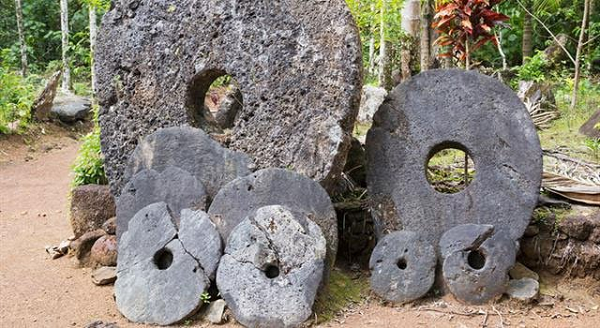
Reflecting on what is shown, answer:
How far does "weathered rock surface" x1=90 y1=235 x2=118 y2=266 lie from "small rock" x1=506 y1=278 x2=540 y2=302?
2.99 metres

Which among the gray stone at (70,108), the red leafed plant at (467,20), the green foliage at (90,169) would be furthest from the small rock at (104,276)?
the gray stone at (70,108)

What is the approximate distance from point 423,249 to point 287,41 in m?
1.73

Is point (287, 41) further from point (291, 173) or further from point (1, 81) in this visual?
point (1, 81)

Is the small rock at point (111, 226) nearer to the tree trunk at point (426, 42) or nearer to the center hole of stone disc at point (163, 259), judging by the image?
the center hole of stone disc at point (163, 259)

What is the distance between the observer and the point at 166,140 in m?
4.72

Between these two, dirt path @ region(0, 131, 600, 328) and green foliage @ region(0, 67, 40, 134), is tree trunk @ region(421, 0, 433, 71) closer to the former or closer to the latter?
dirt path @ region(0, 131, 600, 328)

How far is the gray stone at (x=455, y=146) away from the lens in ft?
13.6

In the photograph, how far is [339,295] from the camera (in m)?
4.25

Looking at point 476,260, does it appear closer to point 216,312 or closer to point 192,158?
point 216,312

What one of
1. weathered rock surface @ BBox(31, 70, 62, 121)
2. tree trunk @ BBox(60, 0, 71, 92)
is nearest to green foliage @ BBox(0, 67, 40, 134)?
weathered rock surface @ BBox(31, 70, 62, 121)

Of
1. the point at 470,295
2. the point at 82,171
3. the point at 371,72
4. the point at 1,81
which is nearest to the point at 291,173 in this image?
the point at 470,295

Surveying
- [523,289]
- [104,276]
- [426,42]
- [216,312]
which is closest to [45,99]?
[426,42]

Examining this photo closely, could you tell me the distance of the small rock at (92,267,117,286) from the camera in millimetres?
4676

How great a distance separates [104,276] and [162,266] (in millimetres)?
641
